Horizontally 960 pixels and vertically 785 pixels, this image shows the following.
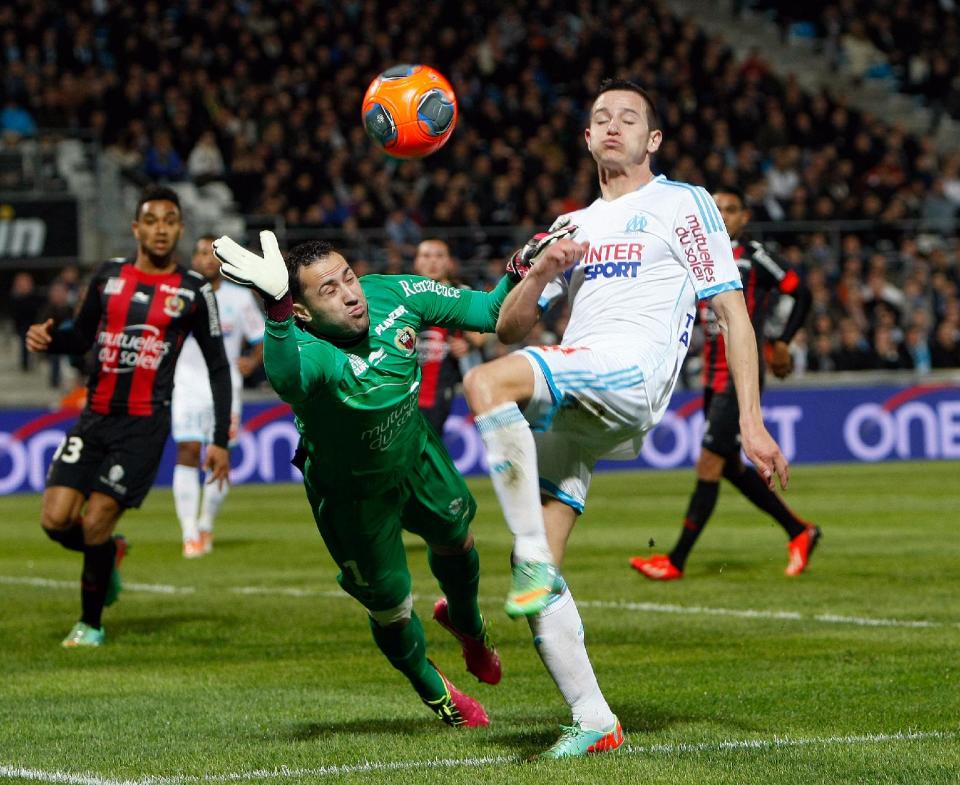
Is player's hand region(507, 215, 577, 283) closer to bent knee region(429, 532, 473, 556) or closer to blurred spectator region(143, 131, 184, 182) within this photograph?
bent knee region(429, 532, 473, 556)

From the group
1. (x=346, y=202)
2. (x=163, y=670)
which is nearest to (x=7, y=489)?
(x=346, y=202)

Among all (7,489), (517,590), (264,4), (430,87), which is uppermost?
(264,4)

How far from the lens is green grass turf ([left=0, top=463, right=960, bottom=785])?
568 centimetres

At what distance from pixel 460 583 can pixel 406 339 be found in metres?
1.04

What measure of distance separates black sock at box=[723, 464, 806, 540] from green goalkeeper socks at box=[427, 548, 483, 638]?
5.20 meters

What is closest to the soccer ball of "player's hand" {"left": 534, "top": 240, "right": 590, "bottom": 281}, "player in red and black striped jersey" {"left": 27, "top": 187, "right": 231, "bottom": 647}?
"player's hand" {"left": 534, "top": 240, "right": 590, "bottom": 281}

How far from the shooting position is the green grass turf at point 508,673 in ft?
18.6

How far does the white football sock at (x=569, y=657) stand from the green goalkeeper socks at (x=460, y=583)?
956mm

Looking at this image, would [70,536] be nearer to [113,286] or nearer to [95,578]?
[95,578]

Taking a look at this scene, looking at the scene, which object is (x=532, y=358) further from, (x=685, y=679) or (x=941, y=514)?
(x=941, y=514)

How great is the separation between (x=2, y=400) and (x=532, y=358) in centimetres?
1858

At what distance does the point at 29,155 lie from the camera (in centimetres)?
2356

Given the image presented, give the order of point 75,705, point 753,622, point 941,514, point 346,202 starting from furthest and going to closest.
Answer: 1. point 346,202
2. point 941,514
3. point 753,622
4. point 75,705

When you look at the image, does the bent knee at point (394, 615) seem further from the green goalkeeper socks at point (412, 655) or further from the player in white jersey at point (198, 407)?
the player in white jersey at point (198, 407)
